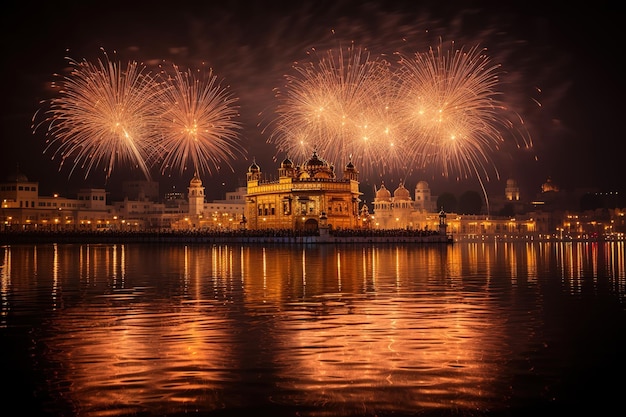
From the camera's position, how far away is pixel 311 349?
50.6ft

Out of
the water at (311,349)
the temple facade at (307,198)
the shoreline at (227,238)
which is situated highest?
the temple facade at (307,198)

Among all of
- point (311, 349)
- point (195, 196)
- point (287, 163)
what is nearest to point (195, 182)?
point (195, 196)

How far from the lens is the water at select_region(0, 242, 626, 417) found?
11562 mm

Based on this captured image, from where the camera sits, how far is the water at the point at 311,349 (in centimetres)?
1156

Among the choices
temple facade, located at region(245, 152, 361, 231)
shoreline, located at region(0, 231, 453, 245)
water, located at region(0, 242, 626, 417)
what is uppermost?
temple facade, located at region(245, 152, 361, 231)

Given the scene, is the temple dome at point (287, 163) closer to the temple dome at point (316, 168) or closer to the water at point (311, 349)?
the temple dome at point (316, 168)

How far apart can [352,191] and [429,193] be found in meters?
90.4

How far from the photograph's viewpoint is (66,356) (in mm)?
A: 14805

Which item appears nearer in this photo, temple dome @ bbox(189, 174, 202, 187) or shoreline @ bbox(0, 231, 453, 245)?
shoreline @ bbox(0, 231, 453, 245)

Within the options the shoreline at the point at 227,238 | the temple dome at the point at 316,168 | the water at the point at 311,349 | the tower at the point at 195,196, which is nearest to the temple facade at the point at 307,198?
the temple dome at the point at 316,168

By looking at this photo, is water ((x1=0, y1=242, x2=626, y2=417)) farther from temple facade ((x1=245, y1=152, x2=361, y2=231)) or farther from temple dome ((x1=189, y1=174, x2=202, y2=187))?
temple dome ((x1=189, y1=174, x2=202, y2=187))

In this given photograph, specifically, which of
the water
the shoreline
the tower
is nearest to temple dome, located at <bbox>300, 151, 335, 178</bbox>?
the shoreline

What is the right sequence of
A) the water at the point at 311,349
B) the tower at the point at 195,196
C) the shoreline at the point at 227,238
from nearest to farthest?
the water at the point at 311,349 → the shoreline at the point at 227,238 → the tower at the point at 195,196

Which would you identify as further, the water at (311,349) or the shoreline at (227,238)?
the shoreline at (227,238)
